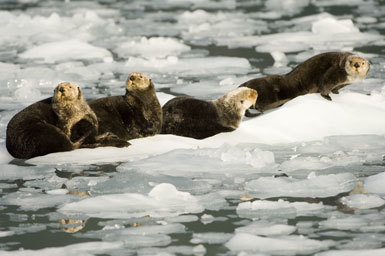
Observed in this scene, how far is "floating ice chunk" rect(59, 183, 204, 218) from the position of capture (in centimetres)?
464

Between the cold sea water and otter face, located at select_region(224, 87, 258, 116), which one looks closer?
the cold sea water

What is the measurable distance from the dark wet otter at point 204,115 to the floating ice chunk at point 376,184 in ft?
5.75

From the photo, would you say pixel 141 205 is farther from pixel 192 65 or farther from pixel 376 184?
pixel 192 65

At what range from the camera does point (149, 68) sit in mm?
10172

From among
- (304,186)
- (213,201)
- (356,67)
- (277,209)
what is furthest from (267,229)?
(356,67)

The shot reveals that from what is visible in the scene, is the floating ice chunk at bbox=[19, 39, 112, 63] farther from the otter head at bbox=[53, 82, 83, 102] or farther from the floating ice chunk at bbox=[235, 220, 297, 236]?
the floating ice chunk at bbox=[235, 220, 297, 236]

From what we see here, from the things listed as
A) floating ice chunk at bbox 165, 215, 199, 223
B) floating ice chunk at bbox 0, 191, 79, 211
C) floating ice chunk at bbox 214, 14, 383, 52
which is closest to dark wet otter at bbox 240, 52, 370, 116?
floating ice chunk at bbox 0, 191, 79, 211

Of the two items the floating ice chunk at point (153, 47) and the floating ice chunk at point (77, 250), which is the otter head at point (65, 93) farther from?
the floating ice chunk at point (153, 47)

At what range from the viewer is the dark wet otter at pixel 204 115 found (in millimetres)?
6637

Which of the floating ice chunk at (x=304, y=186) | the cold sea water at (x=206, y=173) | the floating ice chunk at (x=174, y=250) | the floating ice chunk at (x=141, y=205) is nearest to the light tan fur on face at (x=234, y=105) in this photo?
the cold sea water at (x=206, y=173)

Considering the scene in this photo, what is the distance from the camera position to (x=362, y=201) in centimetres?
471

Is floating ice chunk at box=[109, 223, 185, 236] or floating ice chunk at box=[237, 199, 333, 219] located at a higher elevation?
floating ice chunk at box=[109, 223, 185, 236]

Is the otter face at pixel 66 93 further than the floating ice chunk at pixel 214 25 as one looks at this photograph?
No

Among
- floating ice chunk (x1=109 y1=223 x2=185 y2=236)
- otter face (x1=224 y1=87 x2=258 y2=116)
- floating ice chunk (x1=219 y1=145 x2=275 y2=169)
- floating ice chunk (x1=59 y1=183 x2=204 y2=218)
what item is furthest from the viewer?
otter face (x1=224 y1=87 x2=258 y2=116)
